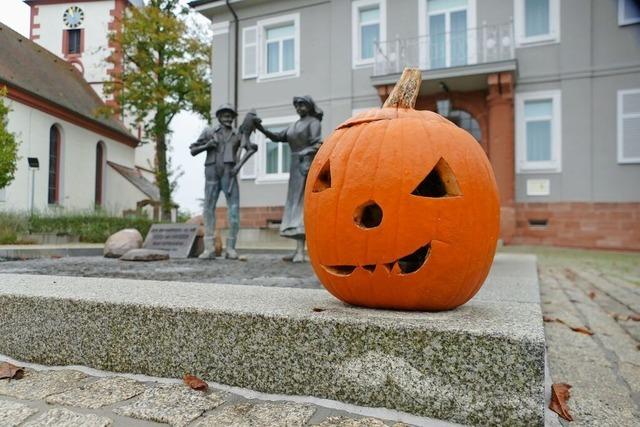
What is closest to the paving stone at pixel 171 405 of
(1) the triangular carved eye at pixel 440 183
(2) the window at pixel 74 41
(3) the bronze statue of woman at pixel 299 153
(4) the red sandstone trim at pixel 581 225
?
(1) the triangular carved eye at pixel 440 183


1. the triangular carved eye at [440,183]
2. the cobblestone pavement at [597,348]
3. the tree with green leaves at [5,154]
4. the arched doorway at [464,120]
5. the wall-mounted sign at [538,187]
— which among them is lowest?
the cobblestone pavement at [597,348]

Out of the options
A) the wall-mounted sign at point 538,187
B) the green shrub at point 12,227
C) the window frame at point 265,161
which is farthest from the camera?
the window frame at point 265,161

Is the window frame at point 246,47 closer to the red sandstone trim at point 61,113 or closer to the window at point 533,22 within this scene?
the window at point 533,22

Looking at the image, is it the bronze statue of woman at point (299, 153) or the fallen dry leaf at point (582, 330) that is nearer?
the fallen dry leaf at point (582, 330)

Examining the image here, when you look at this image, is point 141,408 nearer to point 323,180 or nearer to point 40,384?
point 40,384

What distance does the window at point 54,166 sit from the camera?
20.9 meters

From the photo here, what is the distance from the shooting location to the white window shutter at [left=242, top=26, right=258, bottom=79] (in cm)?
1580

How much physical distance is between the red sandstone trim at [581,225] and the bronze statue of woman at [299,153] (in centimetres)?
803

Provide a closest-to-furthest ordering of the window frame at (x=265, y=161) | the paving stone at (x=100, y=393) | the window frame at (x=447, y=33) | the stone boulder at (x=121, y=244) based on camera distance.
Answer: the paving stone at (x=100, y=393), the stone boulder at (x=121, y=244), the window frame at (x=447, y=33), the window frame at (x=265, y=161)

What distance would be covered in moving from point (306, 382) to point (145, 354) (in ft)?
2.11

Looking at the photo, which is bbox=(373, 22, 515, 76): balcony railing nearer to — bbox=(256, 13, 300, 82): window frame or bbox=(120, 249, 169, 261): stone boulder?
bbox=(256, 13, 300, 82): window frame

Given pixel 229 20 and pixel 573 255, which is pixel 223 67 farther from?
pixel 573 255

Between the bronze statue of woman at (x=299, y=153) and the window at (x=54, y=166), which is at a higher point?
the window at (x=54, y=166)

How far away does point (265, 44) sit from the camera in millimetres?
15961
